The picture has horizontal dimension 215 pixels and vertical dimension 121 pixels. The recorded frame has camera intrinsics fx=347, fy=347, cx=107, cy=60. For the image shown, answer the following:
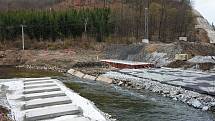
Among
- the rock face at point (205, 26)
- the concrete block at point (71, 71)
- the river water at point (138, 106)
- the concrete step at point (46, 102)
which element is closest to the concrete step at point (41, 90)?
the river water at point (138, 106)

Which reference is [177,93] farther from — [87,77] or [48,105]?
[87,77]

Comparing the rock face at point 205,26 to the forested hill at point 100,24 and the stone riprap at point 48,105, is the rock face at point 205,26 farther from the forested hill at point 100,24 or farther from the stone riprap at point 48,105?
the stone riprap at point 48,105

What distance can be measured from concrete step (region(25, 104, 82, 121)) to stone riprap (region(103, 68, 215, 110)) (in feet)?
20.1

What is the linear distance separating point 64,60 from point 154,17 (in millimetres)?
27902

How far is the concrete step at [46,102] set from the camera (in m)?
16.2

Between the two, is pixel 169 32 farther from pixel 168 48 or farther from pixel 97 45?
pixel 168 48

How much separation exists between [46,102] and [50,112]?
220cm

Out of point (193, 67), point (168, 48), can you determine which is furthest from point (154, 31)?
point (193, 67)

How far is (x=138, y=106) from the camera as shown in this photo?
17.7 m

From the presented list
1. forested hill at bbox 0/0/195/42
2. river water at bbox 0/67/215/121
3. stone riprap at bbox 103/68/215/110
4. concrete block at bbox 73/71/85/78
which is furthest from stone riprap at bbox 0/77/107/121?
forested hill at bbox 0/0/195/42

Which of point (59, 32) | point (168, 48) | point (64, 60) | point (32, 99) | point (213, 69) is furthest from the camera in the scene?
point (59, 32)

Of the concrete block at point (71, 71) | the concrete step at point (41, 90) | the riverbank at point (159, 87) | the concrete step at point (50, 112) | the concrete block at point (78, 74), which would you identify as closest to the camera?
the concrete step at point (50, 112)

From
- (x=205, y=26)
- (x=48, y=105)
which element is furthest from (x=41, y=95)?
(x=205, y=26)

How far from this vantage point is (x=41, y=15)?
5731 centimetres
